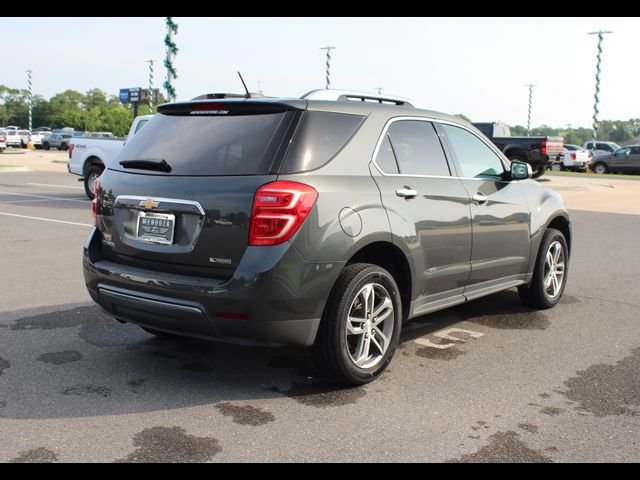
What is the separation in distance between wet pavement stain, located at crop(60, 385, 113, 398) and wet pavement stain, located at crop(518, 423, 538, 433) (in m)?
2.39

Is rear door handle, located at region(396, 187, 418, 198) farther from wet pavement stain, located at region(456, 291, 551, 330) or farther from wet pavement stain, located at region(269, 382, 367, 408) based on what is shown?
wet pavement stain, located at region(456, 291, 551, 330)

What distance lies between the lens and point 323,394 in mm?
4387

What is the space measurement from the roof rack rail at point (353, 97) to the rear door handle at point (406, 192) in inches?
28.6

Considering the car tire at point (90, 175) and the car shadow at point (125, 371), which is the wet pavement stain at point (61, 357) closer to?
the car shadow at point (125, 371)

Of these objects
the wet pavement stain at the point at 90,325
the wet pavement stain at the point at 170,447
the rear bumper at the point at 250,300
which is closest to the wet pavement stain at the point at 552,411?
the rear bumper at the point at 250,300

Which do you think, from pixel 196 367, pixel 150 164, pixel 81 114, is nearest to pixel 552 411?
pixel 196 367

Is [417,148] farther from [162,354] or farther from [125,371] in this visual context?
[125,371]

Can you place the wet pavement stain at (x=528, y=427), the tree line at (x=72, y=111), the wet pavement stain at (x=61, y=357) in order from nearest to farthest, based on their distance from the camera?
1. the wet pavement stain at (x=528, y=427)
2. the wet pavement stain at (x=61, y=357)
3. the tree line at (x=72, y=111)

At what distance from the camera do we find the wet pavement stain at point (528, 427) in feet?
12.6

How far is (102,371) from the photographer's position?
4.70m

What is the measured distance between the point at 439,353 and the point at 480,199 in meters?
1.27

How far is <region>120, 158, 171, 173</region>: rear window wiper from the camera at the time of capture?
451cm
